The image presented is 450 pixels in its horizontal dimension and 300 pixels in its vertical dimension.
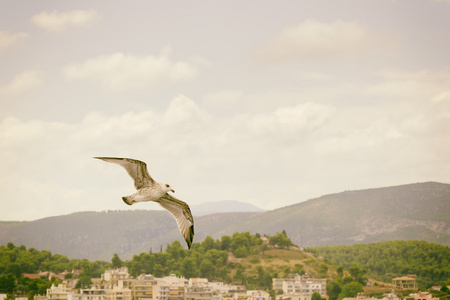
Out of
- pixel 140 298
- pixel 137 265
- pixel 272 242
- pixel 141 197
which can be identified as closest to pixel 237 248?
pixel 272 242

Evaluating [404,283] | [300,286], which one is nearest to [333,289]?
[300,286]

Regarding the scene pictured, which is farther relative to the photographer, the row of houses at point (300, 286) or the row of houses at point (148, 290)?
the row of houses at point (300, 286)

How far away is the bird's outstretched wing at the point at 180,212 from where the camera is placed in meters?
19.7

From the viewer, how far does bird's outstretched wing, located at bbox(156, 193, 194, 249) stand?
1972 cm

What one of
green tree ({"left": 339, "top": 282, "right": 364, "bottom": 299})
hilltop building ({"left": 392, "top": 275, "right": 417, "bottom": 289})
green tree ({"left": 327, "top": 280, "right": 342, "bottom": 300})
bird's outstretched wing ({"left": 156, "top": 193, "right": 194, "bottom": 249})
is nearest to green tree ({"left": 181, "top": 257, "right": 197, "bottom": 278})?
green tree ({"left": 327, "top": 280, "right": 342, "bottom": 300})

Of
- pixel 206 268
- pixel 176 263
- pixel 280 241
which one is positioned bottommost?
pixel 206 268

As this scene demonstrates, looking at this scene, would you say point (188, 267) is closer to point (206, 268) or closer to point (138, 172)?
point (206, 268)

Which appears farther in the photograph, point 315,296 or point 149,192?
point 315,296

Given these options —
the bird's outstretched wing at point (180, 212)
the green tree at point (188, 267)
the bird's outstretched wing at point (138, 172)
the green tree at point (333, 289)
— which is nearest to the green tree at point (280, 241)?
the green tree at point (188, 267)

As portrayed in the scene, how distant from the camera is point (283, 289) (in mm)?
148625

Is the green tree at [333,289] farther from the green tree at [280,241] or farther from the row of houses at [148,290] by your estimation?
the green tree at [280,241]

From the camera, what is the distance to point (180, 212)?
20016mm

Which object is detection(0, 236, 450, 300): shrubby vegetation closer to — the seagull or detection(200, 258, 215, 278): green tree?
detection(200, 258, 215, 278): green tree

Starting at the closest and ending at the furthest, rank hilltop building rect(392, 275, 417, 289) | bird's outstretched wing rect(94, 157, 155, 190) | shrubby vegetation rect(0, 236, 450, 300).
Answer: bird's outstretched wing rect(94, 157, 155, 190)
shrubby vegetation rect(0, 236, 450, 300)
hilltop building rect(392, 275, 417, 289)
